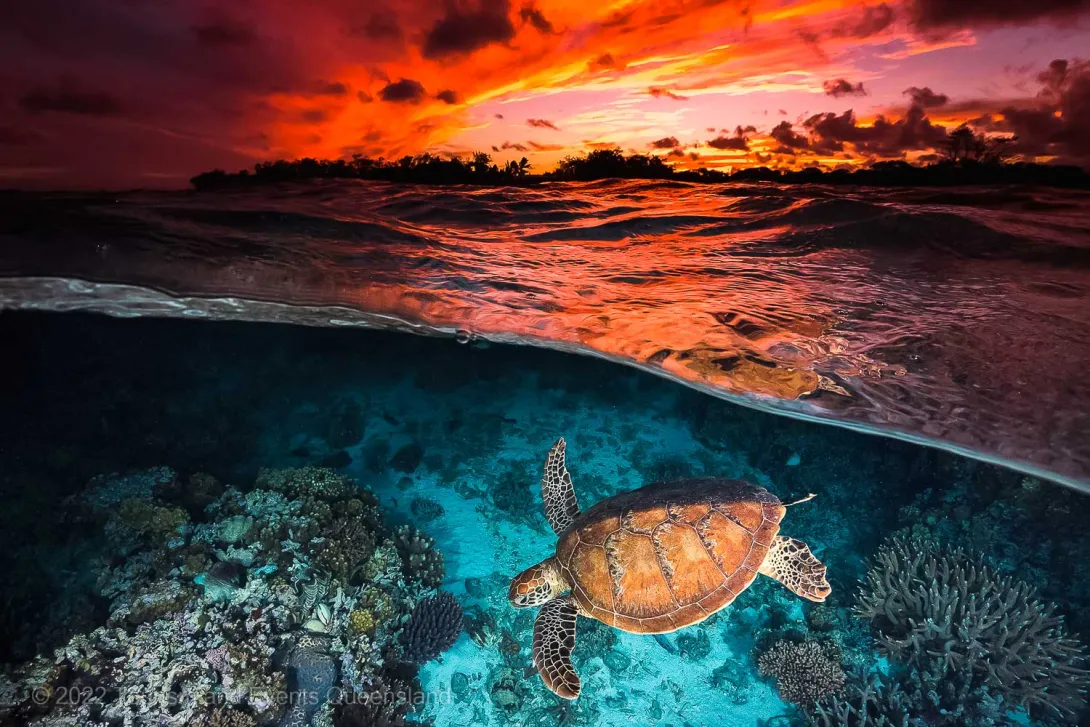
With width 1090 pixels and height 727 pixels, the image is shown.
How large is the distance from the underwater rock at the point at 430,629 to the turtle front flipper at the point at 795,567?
5.65 meters

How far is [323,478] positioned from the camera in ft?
36.0

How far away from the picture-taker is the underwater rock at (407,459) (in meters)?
12.8

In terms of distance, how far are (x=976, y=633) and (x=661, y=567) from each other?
245 inches

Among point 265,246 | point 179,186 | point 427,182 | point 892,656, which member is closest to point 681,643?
point 892,656

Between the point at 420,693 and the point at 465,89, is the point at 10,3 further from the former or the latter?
the point at 420,693

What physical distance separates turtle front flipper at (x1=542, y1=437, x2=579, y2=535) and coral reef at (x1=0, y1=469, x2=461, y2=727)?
8.94 ft

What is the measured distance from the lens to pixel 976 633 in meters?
7.69

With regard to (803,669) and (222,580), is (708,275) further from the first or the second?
(222,580)

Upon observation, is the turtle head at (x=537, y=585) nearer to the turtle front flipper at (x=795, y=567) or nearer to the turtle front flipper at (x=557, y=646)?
the turtle front flipper at (x=557, y=646)

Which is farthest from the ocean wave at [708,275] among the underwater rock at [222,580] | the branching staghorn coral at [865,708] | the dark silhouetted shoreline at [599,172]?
A: the underwater rock at [222,580]

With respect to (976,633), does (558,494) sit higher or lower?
higher

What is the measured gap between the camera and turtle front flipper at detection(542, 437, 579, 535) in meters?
8.19

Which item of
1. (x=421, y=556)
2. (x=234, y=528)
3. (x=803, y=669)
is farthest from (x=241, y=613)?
(x=803, y=669)

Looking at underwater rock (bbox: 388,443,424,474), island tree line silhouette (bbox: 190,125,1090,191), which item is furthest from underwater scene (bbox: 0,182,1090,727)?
underwater rock (bbox: 388,443,424,474)
